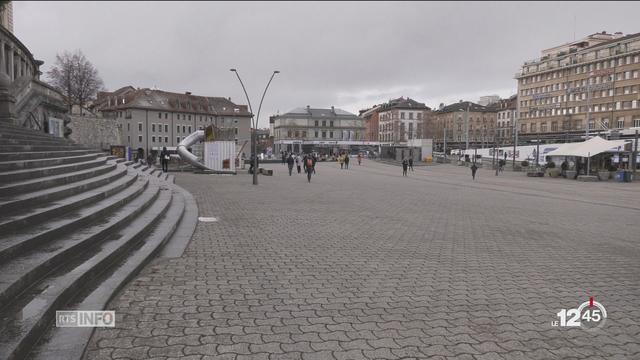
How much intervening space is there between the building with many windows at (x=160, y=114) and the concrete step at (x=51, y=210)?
235ft

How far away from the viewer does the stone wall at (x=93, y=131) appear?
4356 cm

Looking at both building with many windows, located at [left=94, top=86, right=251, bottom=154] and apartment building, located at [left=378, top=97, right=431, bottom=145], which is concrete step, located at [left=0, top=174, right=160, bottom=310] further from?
apartment building, located at [left=378, top=97, right=431, bottom=145]

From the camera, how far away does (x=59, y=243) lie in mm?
5660

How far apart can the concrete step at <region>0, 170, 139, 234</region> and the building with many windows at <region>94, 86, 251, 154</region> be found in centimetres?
7173

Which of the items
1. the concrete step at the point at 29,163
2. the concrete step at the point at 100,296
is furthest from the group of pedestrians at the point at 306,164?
the concrete step at the point at 100,296

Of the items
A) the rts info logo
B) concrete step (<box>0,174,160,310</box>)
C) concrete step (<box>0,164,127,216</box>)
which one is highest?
concrete step (<box>0,164,127,216</box>)

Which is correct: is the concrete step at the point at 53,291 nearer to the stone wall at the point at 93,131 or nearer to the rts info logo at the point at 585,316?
the rts info logo at the point at 585,316

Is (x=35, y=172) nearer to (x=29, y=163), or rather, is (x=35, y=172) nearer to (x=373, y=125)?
(x=29, y=163)

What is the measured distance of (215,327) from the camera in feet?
13.9

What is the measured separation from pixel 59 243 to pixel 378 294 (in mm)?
4271

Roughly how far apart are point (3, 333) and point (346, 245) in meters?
5.89

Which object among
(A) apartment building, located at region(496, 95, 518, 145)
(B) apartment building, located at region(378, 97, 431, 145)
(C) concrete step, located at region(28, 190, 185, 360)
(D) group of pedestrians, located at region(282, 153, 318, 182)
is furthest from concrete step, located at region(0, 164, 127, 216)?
(A) apartment building, located at region(496, 95, 518, 145)

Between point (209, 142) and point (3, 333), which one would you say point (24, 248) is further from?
point (209, 142)

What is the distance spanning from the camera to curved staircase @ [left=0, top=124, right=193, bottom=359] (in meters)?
3.70
